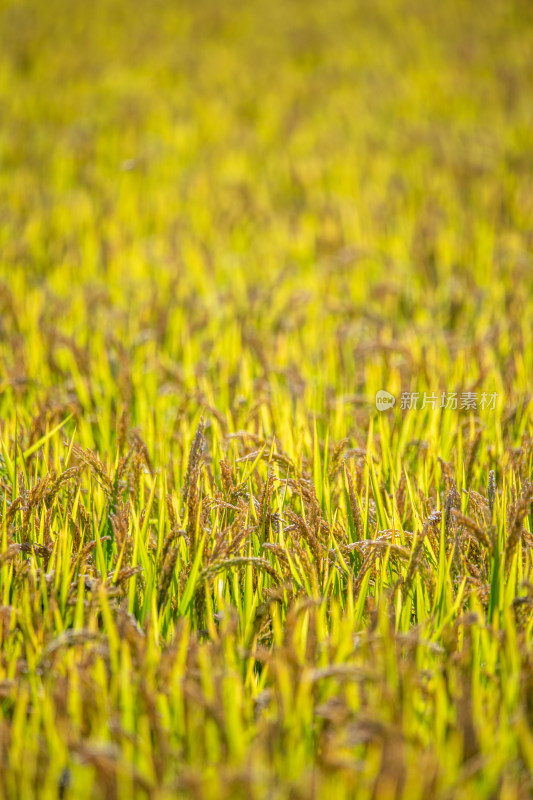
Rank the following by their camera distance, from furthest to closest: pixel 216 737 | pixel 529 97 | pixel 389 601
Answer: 1. pixel 529 97
2. pixel 389 601
3. pixel 216 737

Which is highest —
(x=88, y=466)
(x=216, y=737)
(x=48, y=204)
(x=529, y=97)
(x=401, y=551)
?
(x=529, y=97)

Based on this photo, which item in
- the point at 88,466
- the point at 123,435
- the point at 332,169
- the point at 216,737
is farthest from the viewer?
the point at 332,169

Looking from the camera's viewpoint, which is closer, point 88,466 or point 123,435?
point 88,466

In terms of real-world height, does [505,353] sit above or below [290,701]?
above

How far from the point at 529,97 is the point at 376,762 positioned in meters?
6.26

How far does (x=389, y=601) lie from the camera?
3.75 feet

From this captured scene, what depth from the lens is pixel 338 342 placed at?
7.86 feet

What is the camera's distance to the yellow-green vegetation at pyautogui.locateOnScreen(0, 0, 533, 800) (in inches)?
34.6

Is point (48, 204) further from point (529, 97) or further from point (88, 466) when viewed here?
point (529, 97)

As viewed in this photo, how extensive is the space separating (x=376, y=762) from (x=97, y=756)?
0.34 m

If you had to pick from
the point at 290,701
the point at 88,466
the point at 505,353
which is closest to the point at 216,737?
the point at 290,701

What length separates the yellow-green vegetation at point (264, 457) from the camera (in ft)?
2.88

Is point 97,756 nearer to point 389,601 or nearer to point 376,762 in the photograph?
point 376,762

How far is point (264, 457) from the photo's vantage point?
1.49 metres
